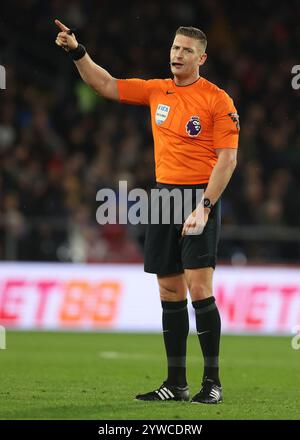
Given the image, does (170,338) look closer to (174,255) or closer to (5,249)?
(174,255)

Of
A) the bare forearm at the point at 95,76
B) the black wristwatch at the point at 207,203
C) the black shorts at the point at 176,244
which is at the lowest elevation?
the black shorts at the point at 176,244

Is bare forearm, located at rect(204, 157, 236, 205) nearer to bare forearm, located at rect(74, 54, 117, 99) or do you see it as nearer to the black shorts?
the black shorts

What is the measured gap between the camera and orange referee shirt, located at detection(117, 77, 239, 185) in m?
7.99

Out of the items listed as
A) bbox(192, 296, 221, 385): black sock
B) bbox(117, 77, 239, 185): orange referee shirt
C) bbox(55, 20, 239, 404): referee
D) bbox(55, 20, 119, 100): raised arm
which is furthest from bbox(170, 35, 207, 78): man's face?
bbox(192, 296, 221, 385): black sock

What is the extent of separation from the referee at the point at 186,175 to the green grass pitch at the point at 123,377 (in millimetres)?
433

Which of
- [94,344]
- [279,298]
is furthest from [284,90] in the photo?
[94,344]

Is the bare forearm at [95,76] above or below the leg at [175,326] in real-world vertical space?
above

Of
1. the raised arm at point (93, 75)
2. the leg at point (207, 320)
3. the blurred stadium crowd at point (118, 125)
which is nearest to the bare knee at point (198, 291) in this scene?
the leg at point (207, 320)

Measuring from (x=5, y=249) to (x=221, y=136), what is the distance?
28.6 feet

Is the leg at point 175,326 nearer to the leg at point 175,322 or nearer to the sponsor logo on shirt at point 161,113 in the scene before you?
the leg at point 175,322

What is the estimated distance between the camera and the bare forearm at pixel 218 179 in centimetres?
789

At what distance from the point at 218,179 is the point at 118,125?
11.1 metres

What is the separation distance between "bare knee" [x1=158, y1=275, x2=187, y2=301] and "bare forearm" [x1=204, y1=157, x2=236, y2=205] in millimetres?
666

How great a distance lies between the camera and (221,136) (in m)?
7.97
